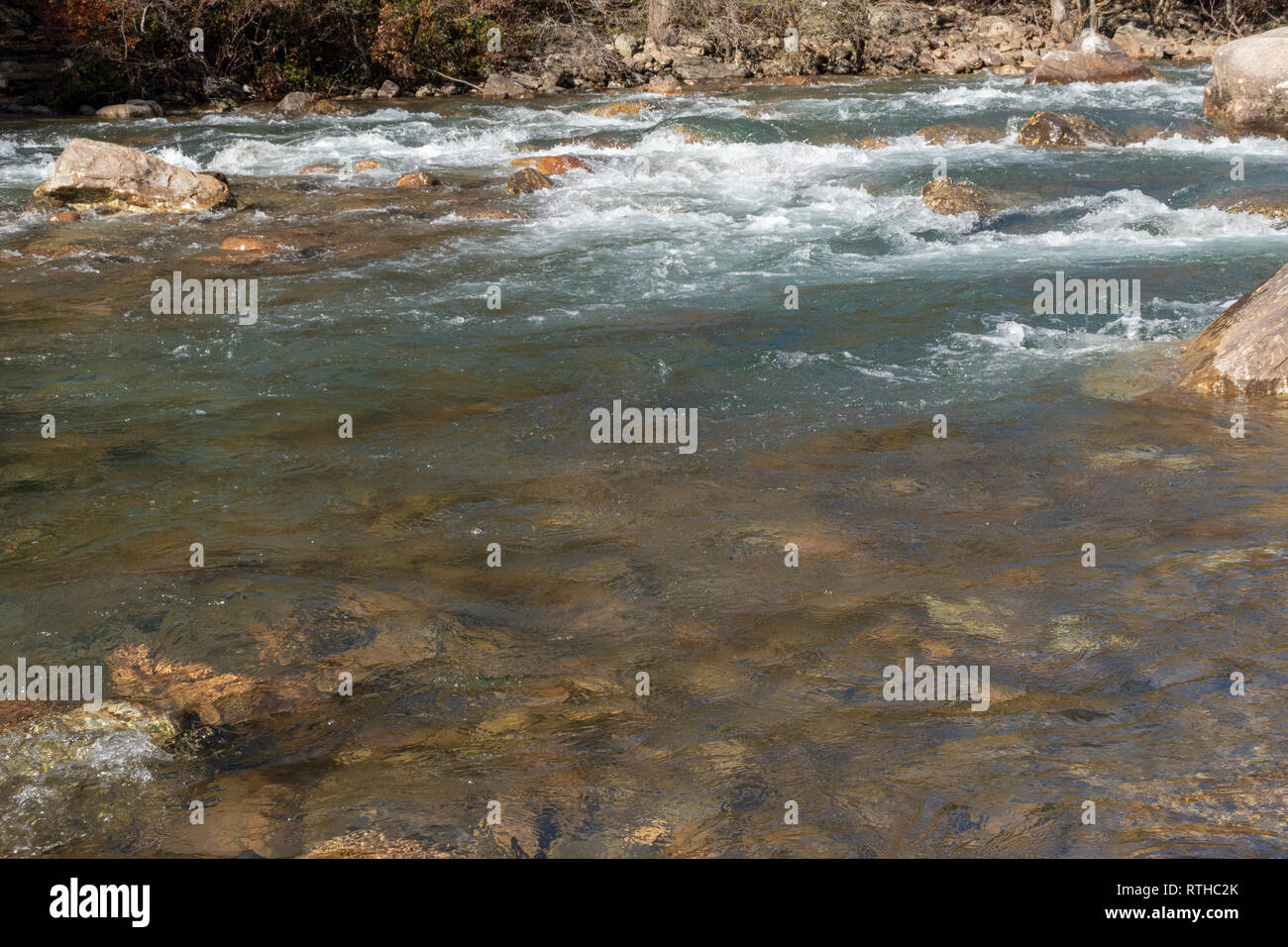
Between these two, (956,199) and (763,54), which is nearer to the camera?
(956,199)

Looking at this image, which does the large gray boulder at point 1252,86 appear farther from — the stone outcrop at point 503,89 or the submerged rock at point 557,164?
the stone outcrop at point 503,89

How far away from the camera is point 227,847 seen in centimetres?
331

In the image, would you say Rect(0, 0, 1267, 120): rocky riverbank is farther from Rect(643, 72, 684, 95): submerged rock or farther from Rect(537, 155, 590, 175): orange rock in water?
Rect(537, 155, 590, 175): orange rock in water

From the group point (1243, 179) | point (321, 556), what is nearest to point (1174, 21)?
point (1243, 179)

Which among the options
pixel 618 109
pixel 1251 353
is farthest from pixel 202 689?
pixel 618 109

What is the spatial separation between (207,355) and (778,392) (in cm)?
421

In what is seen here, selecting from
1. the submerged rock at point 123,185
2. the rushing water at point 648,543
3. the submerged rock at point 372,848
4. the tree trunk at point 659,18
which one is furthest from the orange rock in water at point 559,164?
the submerged rock at point 372,848

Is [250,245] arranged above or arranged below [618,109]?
below

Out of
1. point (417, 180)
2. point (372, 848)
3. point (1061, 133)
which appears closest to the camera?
point (372, 848)

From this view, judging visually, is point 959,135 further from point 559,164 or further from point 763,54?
point 763,54

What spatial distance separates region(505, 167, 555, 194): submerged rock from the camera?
46.0ft

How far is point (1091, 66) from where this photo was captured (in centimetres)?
2069

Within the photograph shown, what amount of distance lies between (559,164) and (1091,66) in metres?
11.3

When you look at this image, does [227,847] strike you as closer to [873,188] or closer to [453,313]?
[453,313]
